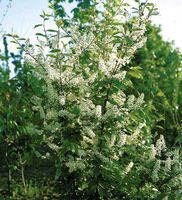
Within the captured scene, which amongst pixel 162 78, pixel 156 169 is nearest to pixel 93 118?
pixel 156 169

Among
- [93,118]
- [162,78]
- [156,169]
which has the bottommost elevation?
[162,78]

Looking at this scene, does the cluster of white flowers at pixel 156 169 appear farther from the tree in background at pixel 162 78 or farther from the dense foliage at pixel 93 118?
the tree in background at pixel 162 78

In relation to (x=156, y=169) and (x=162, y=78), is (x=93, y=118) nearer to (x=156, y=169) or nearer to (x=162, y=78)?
(x=156, y=169)

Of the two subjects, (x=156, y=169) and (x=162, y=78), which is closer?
(x=156, y=169)

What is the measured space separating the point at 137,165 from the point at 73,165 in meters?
0.85

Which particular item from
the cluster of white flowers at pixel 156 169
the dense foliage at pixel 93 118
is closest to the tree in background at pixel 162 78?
the dense foliage at pixel 93 118

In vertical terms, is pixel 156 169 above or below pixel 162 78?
above

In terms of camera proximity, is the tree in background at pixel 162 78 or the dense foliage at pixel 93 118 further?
the tree in background at pixel 162 78

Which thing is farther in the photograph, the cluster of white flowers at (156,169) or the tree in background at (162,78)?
the tree in background at (162,78)

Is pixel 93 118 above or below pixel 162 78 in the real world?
above

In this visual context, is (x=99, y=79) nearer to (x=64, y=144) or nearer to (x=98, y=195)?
(x=64, y=144)

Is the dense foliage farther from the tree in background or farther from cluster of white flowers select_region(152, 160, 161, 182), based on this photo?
the tree in background

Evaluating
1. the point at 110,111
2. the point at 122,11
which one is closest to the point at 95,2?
the point at 122,11

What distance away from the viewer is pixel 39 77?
384 cm
